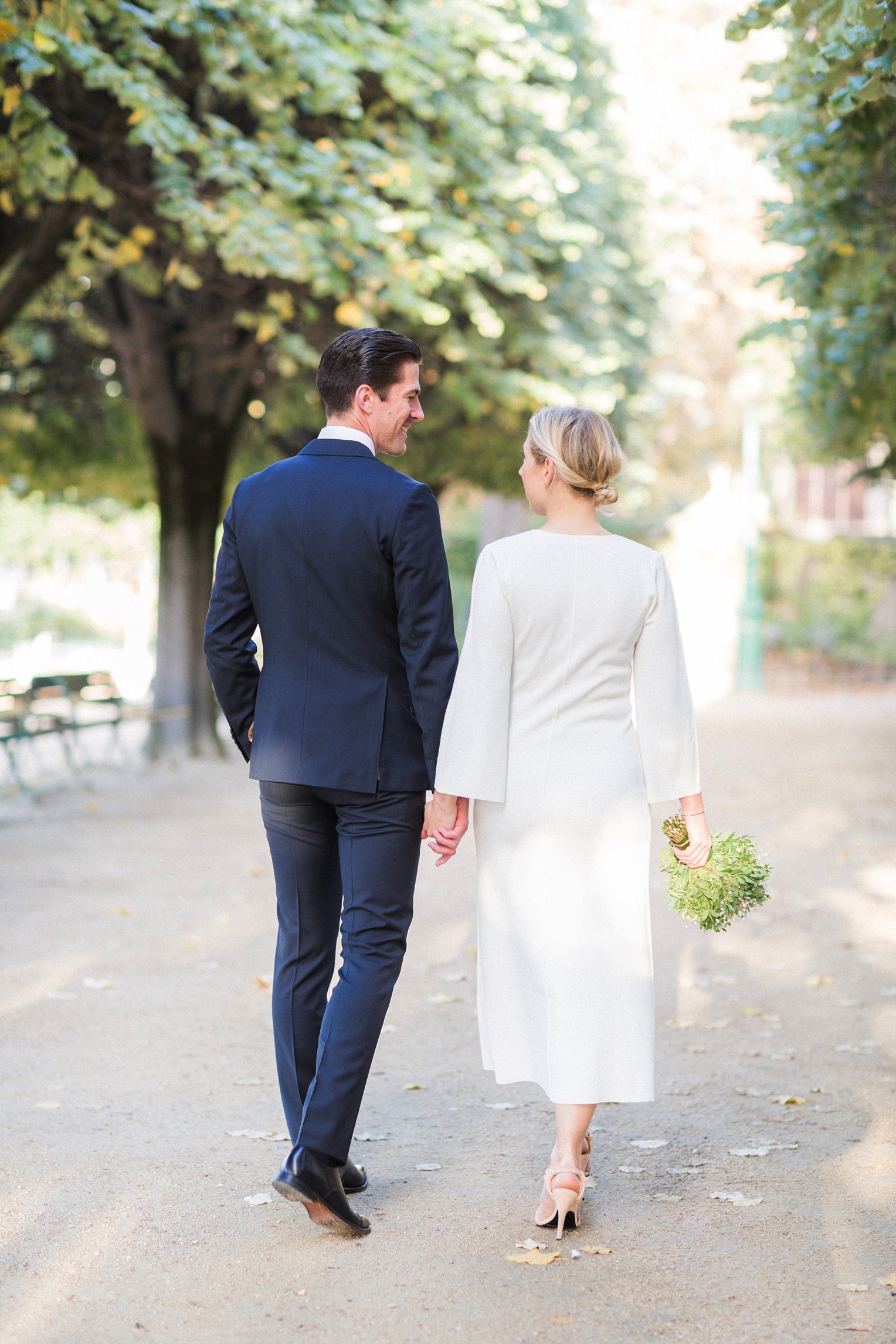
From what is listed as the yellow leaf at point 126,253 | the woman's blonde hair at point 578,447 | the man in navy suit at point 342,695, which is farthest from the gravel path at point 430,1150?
the yellow leaf at point 126,253

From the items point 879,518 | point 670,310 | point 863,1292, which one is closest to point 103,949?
point 863,1292

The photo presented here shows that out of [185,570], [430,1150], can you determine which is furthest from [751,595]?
[430,1150]

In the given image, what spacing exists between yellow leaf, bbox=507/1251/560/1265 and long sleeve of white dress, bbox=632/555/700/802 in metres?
1.13

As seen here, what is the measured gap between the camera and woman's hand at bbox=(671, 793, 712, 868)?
3.75m

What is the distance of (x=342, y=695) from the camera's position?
3.56m

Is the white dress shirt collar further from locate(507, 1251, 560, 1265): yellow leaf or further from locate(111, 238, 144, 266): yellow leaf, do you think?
locate(111, 238, 144, 266): yellow leaf

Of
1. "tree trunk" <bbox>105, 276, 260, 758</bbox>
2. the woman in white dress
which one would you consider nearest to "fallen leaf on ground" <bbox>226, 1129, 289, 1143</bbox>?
the woman in white dress

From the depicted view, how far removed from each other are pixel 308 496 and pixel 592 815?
1071mm

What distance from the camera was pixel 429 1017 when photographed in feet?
19.1

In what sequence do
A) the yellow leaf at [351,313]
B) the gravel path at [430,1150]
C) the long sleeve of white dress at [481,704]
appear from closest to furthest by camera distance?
the gravel path at [430,1150]
the long sleeve of white dress at [481,704]
the yellow leaf at [351,313]

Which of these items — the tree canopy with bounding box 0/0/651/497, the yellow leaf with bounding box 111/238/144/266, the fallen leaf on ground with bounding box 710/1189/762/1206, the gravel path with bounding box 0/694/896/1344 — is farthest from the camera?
the yellow leaf with bounding box 111/238/144/266

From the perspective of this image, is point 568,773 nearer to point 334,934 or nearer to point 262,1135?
point 334,934

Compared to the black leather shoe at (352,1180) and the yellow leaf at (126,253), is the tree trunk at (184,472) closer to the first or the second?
the yellow leaf at (126,253)

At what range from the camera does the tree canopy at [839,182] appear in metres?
5.27
